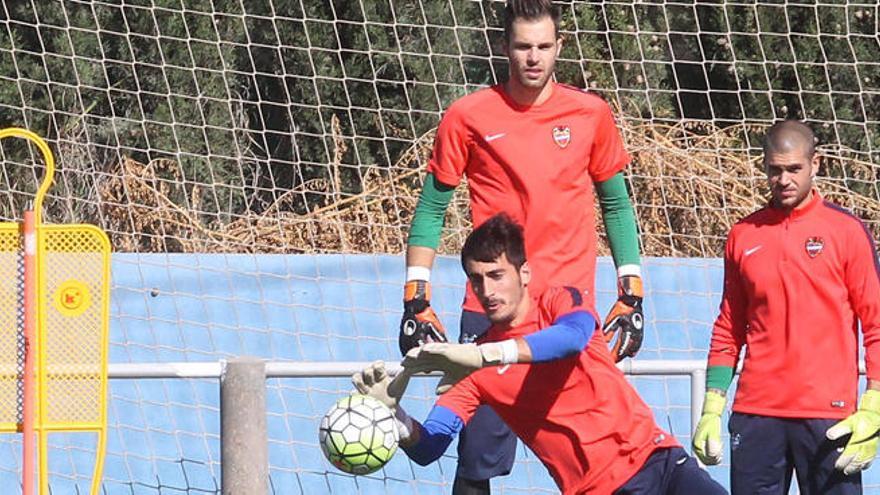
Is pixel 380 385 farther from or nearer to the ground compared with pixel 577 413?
farther from the ground

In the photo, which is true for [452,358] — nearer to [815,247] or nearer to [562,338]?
[562,338]

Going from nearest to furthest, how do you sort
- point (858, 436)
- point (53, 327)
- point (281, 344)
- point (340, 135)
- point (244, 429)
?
point (858, 436)
point (53, 327)
point (244, 429)
point (281, 344)
point (340, 135)

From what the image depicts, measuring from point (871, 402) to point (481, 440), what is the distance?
4.11ft

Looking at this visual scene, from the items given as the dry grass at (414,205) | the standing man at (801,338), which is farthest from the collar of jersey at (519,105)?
the dry grass at (414,205)

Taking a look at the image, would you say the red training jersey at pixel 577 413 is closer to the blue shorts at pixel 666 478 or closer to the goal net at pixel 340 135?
the blue shorts at pixel 666 478

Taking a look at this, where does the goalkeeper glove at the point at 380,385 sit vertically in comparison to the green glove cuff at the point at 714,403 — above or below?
above

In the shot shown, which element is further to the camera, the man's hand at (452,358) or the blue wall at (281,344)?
the blue wall at (281,344)

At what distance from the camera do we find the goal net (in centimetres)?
802

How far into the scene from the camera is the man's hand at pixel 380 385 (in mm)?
4574

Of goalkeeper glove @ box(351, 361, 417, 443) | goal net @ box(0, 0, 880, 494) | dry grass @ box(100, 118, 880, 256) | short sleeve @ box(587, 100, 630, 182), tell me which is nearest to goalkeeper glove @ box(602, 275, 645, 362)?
short sleeve @ box(587, 100, 630, 182)


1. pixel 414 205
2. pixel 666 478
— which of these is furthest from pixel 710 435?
pixel 414 205

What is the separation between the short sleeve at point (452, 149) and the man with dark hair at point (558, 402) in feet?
3.00

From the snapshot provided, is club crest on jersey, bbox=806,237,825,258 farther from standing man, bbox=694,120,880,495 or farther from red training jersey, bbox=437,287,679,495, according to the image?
red training jersey, bbox=437,287,679,495

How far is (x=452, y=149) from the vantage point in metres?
5.73
